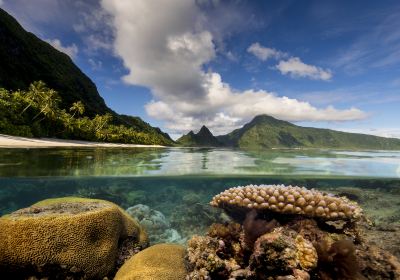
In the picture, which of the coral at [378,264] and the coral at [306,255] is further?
the coral at [378,264]

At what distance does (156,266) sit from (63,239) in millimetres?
1680

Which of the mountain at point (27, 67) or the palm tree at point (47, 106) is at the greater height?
the mountain at point (27, 67)

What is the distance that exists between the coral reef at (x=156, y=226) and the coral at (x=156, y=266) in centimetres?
560

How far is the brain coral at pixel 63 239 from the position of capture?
4.84m

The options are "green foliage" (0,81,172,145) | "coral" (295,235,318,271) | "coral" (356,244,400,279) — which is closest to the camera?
"coral" (295,235,318,271)

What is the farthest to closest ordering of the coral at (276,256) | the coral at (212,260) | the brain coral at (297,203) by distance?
the brain coral at (297,203) → the coral at (212,260) → the coral at (276,256)

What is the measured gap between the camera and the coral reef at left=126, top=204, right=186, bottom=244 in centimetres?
1138

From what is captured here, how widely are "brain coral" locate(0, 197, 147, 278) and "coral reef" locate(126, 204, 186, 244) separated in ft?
18.6

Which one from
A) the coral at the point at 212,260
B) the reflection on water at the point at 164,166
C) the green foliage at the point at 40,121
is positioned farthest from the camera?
the green foliage at the point at 40,121

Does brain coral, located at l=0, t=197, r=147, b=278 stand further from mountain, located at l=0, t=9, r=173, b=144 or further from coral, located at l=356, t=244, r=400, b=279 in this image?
mountain, located at l=0, t=9, r=173, b=144

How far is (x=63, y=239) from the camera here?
5.00 m

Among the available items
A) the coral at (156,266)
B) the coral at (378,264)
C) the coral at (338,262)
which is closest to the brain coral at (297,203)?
the coral at (378,264)

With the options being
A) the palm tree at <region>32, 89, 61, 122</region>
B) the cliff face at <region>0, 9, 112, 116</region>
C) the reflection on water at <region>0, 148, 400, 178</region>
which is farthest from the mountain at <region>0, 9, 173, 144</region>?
the reflection on water at <region>0, 148, 400, 178</region>

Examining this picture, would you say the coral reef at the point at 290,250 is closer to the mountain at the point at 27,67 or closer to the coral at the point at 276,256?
the coral at the point at 276,256
